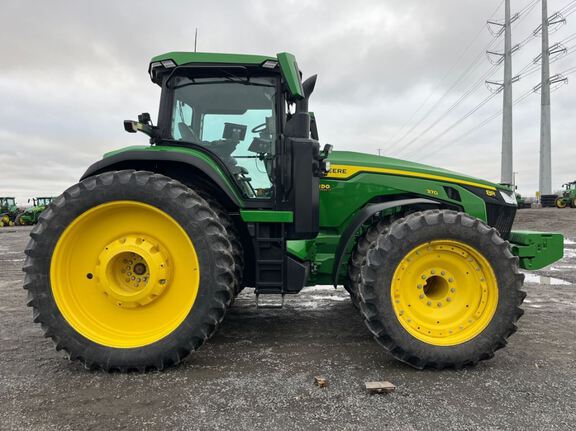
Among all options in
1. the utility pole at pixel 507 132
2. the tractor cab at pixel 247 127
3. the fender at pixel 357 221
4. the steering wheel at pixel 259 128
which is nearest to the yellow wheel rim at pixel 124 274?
the tractor cab at pixel 247 127

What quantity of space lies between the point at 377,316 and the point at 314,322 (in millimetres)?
1331

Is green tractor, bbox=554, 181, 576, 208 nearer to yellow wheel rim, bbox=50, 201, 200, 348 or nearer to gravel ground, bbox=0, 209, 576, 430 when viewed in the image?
gravel ground, bbox=0, 209, 576, 430

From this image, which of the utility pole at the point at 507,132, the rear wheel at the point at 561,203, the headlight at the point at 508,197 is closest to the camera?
the headlight at the point at 508,197

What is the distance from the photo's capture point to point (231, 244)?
3039mm

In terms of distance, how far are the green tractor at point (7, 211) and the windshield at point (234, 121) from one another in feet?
108

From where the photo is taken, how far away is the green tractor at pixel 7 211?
95.4 feet

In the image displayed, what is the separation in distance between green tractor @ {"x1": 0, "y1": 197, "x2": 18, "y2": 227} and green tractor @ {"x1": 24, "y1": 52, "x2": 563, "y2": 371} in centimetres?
3274

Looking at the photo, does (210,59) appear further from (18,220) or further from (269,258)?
(18,220)

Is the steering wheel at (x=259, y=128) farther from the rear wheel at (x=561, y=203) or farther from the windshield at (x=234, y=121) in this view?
the rear wheel at (x=561, y=203)

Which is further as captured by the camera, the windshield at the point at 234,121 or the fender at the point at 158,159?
the windshield at the point at 234,121

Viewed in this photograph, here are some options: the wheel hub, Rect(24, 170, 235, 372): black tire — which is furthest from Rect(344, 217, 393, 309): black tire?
the wheel hub

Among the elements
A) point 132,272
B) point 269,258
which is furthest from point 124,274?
point 269,258

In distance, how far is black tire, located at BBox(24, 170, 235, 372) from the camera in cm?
276

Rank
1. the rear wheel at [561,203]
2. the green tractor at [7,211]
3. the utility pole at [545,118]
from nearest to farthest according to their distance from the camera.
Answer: the utility pole at [545,118] → the rear wheel at [561,203] → the green tractor at [7,211]
